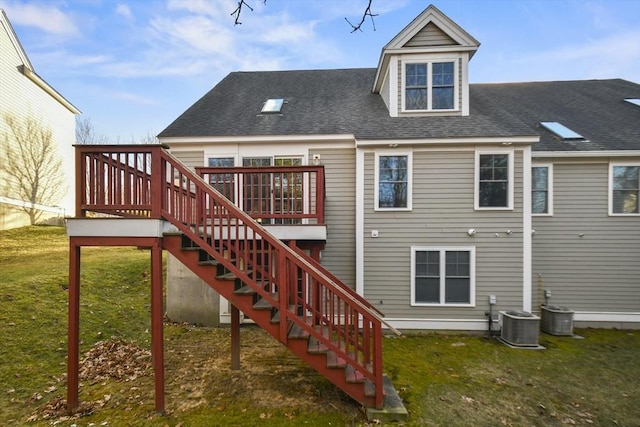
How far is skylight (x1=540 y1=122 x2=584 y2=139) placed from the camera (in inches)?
308

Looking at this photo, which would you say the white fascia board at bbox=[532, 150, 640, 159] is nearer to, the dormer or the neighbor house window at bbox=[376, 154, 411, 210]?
the dormer

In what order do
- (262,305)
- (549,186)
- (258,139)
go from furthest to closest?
(549,186) → (258,139) → (262,305)

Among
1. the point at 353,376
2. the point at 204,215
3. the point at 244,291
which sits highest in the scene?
the point at 204,215

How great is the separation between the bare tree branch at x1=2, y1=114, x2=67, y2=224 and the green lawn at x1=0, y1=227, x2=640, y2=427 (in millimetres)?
9478

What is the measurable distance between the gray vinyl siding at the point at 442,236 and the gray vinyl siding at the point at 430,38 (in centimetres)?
295

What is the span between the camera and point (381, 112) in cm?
805

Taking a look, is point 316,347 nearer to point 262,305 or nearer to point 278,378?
point 262,305

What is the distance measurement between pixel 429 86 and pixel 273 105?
438 cm

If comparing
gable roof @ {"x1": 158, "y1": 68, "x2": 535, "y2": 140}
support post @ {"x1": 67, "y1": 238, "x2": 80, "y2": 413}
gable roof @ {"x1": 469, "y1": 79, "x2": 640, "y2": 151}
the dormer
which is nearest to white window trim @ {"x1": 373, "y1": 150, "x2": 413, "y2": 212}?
gable roof @ {"x1": 158, "y1": 68, "x2": 535, "y2": 140}

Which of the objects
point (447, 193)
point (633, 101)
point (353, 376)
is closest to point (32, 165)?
point (353, 376)

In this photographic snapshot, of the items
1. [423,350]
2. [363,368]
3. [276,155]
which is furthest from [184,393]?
[276,155]

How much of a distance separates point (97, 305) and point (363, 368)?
23.7ft

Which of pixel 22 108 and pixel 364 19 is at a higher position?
pixel 22 108

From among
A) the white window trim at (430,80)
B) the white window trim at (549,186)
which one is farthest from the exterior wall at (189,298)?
the white window trim at (549,186)
